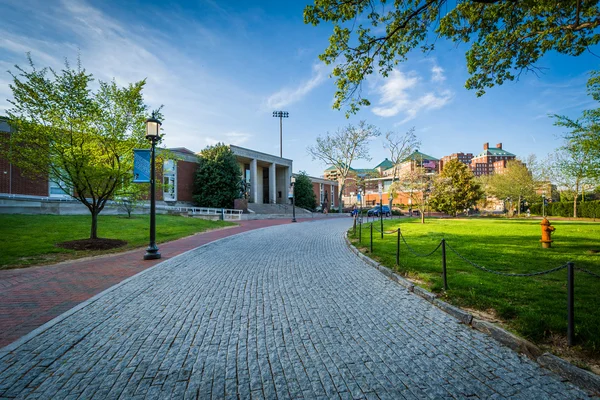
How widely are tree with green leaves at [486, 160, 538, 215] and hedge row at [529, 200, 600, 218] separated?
316cm

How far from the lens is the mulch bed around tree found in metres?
10.7

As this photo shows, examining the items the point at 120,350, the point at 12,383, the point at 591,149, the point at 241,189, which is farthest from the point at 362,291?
the point at 241,189

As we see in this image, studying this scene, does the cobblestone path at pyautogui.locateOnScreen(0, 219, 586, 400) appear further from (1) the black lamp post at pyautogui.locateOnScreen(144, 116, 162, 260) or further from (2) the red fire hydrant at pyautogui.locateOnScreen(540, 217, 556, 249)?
(2) the red fire hydrant at pyautogui.locateOnScreen(540, 217, 556, 249)

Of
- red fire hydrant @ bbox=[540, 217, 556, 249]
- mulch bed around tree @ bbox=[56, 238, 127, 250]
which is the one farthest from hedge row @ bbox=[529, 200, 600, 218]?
mulch bed around tree @ bbox=[56, 238, 127, 250]

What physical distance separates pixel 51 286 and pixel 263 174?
4841 cm

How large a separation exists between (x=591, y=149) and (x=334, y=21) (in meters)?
10.9

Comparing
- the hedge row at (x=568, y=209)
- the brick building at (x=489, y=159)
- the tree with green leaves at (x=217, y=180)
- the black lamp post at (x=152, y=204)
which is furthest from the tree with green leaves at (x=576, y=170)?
the brick building at (x=489, y=159)

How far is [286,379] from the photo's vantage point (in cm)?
271

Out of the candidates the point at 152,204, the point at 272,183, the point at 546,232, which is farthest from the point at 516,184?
the point at 152,204

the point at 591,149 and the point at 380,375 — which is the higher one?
the point at 591,149

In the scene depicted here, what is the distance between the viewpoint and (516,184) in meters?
38.1

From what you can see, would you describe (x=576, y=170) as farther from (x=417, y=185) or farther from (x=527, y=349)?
(x=527, y=349)

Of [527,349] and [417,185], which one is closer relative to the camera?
[527,349]

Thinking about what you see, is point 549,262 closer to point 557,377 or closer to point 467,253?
point 467,253
